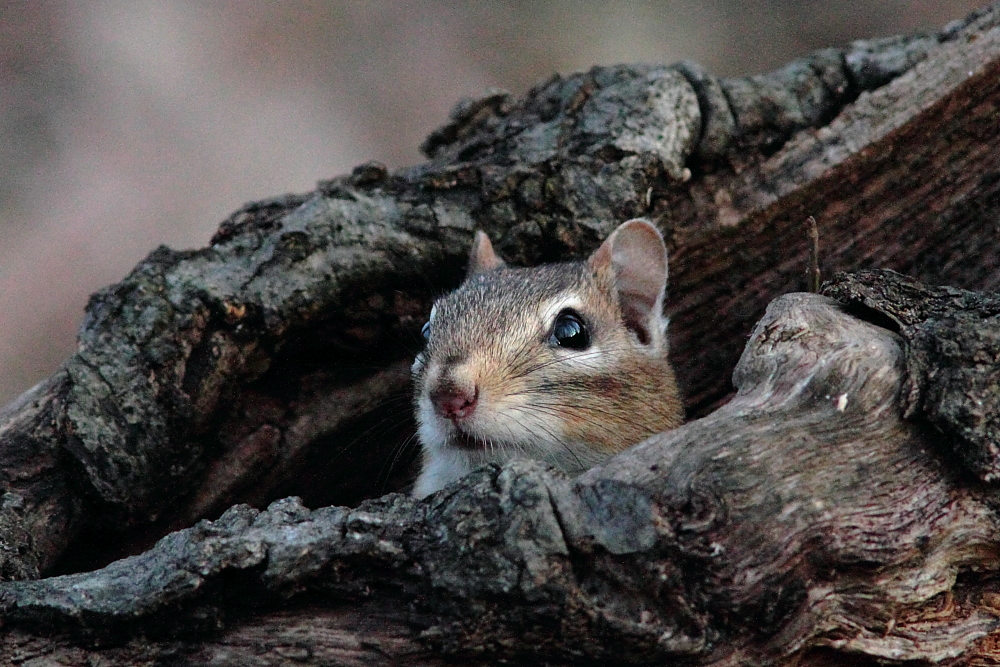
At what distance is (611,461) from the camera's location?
8.16ft

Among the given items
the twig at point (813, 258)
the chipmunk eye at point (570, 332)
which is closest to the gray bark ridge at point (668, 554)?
the twig at point (813, 258)

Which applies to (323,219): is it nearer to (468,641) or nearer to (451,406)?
(451,406)

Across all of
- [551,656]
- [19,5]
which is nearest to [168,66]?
[19,5]

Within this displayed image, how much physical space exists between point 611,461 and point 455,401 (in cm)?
80

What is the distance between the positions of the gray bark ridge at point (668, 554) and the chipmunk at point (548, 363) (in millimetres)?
786

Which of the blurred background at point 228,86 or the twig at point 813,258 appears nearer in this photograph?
the twig at point 813,258

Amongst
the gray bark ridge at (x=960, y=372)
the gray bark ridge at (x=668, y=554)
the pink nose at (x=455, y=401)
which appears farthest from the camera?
the pink nose at (x=455, y=401)

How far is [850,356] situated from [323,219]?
76.1 inches

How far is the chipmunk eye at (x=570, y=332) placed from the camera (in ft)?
12.1

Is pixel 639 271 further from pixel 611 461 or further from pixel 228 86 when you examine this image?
pixel 228 86

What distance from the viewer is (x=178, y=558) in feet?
8.09

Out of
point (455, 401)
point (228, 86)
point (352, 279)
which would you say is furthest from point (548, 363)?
point (228, 86)

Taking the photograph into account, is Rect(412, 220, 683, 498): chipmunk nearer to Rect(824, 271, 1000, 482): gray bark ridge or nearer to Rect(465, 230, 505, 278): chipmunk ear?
Rect(465, 230, 505, 278): chipmunk ear

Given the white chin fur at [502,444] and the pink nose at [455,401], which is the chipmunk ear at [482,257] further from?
the pink nose at [455,401]
